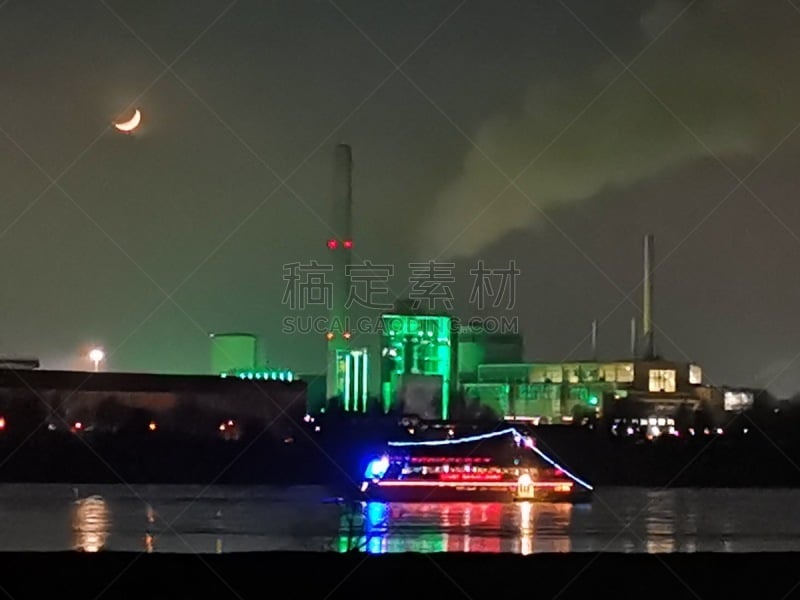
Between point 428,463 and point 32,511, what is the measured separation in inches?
788

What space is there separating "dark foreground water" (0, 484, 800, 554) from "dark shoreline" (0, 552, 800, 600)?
156 inches

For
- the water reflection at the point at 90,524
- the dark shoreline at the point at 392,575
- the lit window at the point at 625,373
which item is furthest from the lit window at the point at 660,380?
the dark shoreline at the point at 392,575

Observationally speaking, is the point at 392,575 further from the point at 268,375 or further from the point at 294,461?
the point at 268,375

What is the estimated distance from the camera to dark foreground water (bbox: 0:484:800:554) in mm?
25375

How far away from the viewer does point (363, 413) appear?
102750mm

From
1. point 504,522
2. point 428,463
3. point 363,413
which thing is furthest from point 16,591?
point 363,413

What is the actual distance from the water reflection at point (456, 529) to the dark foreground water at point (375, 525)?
0.03m

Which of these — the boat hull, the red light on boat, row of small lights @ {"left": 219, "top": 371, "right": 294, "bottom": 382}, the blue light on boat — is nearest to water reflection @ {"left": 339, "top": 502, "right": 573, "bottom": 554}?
the boat hull

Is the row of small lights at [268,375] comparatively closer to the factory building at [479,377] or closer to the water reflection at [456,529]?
the factory building at [479,377]

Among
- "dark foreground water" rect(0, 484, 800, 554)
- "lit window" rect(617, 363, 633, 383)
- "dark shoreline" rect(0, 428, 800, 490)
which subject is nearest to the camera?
"dark foreground water" rect(0, 484, 800, 554)

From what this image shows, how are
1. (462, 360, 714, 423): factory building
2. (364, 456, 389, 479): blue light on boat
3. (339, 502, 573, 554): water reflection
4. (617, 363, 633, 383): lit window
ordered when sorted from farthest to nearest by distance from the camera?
(617, 363, 633, 383): lit window < (462, 360, 714, 423): factory building < (364, 456, 389, 479): blue light on boat < (339, 502, 573, 554): water reflection

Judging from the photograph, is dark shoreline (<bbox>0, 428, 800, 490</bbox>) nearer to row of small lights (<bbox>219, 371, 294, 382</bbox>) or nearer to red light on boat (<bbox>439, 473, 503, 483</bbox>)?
row of small lights (<bbox>219, 371, 294, 382</bbox>)

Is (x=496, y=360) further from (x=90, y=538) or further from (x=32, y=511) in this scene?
(x=90, y=538)

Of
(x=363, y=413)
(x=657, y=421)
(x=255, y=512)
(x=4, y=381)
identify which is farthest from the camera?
(x=657, y=421)
